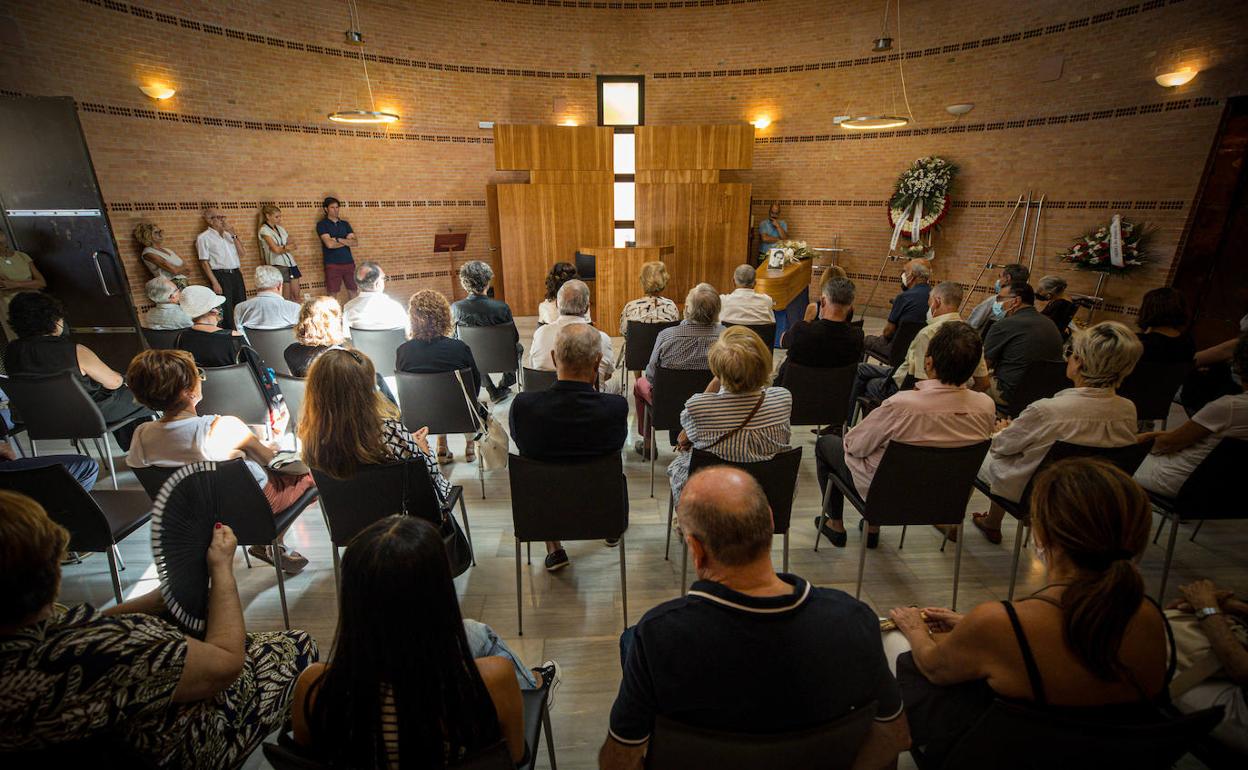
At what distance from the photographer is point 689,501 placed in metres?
1.36

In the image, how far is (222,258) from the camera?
23.7 ft

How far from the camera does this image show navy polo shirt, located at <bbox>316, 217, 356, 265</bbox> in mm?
8305

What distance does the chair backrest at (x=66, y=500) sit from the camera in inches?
84.0

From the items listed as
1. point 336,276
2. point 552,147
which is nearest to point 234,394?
point 336,276

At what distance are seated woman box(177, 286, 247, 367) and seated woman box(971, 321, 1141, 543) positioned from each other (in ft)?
15.4

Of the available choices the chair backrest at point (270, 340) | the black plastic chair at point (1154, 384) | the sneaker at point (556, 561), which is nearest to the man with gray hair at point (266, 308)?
the chair backrest at point (270, 340)

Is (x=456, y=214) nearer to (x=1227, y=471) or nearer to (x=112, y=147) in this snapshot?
(x=112, y=147)

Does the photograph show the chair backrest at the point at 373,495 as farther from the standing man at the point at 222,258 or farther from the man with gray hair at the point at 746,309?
the standing man at the point at 222,258

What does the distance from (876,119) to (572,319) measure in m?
5.39

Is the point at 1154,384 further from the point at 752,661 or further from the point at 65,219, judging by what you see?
the point at 65,219

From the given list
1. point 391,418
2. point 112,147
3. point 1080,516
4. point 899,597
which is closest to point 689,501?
point 1080,516

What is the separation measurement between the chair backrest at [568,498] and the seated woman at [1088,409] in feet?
6.20

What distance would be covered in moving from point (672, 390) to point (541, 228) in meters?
6.37

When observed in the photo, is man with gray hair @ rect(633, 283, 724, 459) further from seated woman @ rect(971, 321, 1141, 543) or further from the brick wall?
the brick wall
